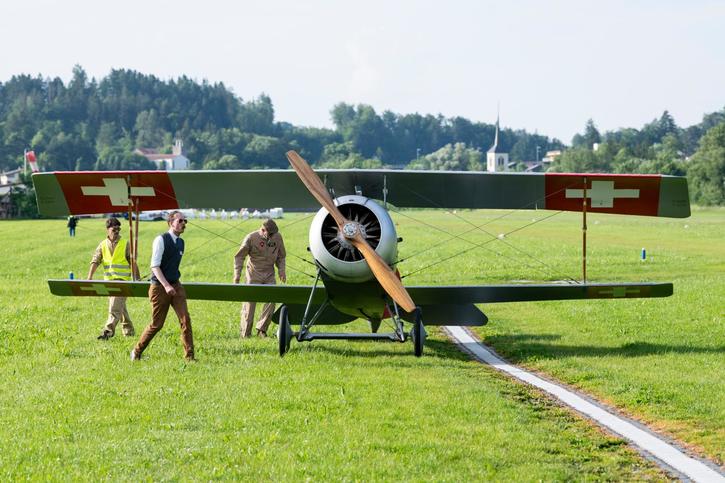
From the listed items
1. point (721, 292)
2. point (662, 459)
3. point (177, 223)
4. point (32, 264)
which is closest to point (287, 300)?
point (177, 223)

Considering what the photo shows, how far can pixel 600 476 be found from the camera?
7387mm

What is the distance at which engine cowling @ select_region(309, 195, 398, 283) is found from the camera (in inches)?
501

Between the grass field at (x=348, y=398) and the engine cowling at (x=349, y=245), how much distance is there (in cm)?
104

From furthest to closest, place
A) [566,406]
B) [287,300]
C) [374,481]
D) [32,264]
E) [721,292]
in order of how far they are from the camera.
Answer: [32,264] < [721,292] < [287,300] < [566,406] < [374,481]

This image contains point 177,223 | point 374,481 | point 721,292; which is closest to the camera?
point 374,481

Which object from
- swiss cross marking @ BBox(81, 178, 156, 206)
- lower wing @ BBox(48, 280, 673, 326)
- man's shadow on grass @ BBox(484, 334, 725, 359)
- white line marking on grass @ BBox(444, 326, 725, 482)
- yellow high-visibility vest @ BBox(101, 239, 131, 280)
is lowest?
man's shadow on grass @ BBox(484, 334, 725, 359)

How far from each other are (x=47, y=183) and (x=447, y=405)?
715 cm

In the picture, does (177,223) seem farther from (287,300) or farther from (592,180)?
(592,180)

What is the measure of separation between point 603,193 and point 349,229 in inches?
163

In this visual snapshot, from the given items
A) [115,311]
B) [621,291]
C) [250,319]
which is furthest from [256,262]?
[621,291]

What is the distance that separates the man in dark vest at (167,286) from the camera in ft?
39.8

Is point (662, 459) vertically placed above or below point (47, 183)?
below

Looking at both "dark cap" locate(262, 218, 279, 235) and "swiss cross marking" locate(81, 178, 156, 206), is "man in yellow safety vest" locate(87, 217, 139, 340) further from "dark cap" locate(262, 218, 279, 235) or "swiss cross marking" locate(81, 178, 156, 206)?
"dark cap" locate(262, 218, 279, 235)

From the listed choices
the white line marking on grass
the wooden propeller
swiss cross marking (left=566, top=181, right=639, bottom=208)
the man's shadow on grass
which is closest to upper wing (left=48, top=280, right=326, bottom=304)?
the wooden propeller
